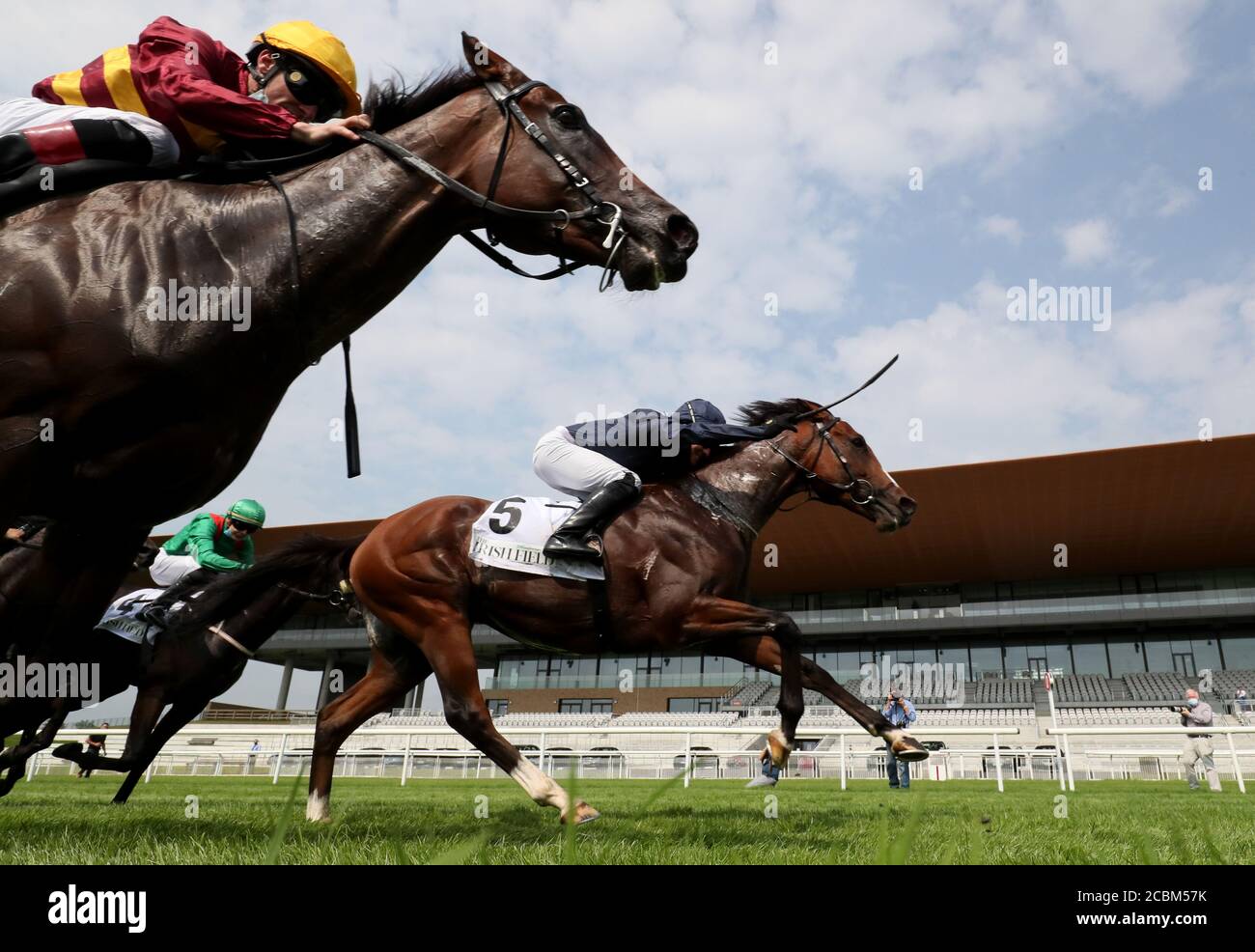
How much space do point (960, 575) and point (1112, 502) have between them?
10.5 meters

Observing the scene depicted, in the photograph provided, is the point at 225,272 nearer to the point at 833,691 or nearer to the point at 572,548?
the point at 572,548

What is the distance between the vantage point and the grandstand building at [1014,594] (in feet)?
112

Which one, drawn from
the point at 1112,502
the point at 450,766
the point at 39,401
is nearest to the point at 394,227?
the point at 39,401

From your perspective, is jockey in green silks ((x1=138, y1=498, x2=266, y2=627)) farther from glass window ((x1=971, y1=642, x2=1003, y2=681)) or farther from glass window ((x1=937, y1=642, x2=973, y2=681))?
glass window ((x1=971, y1=642, x2=1003, y2=681))

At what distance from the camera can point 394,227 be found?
260 centimetres

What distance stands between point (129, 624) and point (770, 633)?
4.54 metres

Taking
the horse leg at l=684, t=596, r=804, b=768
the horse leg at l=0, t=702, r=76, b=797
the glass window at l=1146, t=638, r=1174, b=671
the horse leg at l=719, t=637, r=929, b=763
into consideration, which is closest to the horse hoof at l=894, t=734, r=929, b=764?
the horse leg at l=719, t=637, r=929, b=763

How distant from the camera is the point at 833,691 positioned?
493cm

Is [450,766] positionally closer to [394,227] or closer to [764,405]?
[764,405]

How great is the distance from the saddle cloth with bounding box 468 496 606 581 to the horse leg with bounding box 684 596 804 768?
607 millimetres

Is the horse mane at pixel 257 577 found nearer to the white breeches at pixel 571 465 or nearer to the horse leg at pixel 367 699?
the horse leg at pixel 367 699

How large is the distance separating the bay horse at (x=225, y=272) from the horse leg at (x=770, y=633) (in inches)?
100

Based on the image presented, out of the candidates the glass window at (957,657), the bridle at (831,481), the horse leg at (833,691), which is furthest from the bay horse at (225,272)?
the glass window at (957,657)

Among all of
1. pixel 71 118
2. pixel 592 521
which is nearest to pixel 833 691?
pixel 592 521
